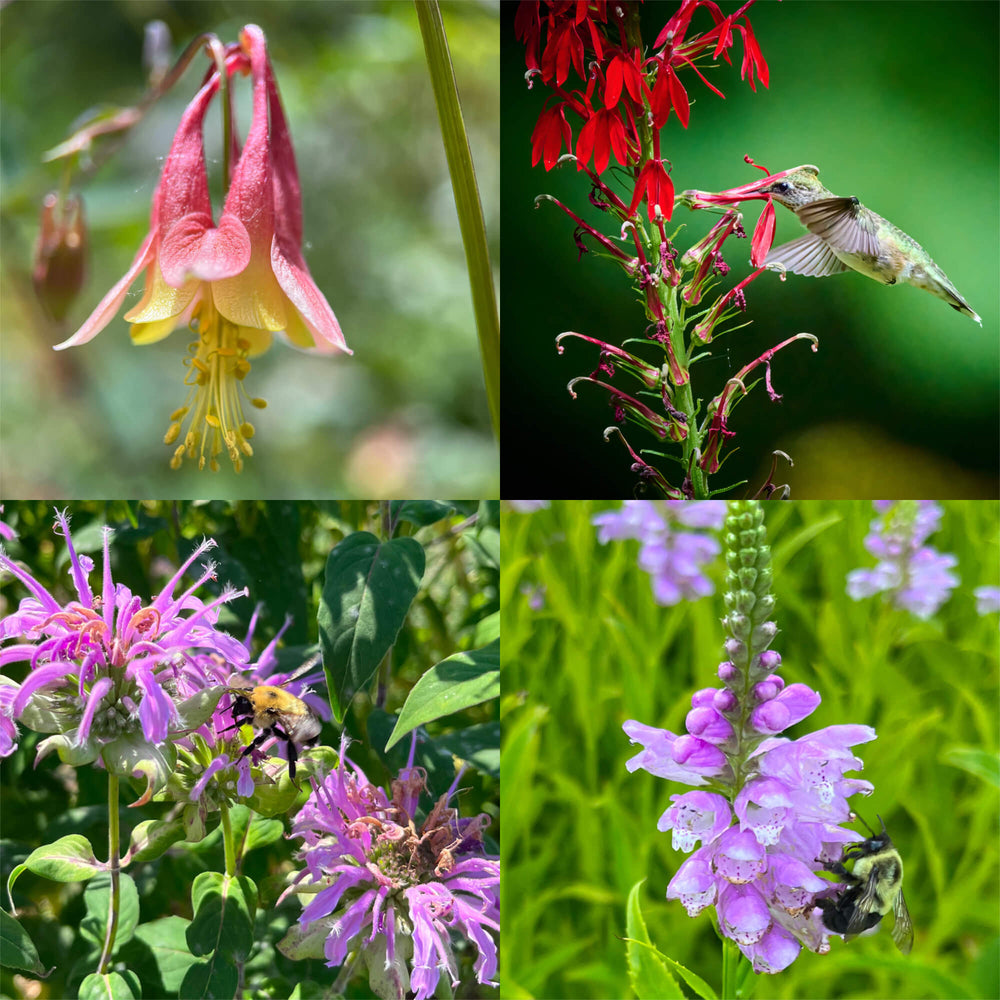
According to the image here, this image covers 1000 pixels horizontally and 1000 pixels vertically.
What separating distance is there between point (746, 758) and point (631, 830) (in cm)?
32

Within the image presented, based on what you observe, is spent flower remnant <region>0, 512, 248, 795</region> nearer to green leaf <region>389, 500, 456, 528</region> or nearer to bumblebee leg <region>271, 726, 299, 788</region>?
bumblebee leg <region>271, 726, 299, 788</region>

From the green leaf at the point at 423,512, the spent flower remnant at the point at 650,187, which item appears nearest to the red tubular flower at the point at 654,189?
the spent flower remnant at the point at 650,187

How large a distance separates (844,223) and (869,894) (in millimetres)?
627

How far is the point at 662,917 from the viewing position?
38.2 inches

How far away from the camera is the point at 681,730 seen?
3.13 ft

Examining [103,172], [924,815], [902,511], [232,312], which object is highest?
[103,172]

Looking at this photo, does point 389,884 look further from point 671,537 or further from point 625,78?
point 625,78

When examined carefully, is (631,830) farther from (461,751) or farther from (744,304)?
(744,304)

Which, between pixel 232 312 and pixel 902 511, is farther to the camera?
pixel 902 511

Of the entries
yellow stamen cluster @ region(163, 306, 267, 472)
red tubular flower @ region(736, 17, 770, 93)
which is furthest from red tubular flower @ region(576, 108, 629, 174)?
yellow stamen cluster @ region(163, 306, 267, 472)

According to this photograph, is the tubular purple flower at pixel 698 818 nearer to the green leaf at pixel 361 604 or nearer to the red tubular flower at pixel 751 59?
the green leaf at pixel 361 604

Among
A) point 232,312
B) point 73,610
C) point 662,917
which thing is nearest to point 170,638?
point 73,610

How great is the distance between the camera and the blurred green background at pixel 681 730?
3.16 ft

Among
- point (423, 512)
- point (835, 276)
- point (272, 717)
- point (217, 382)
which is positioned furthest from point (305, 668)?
point (835, 276)
